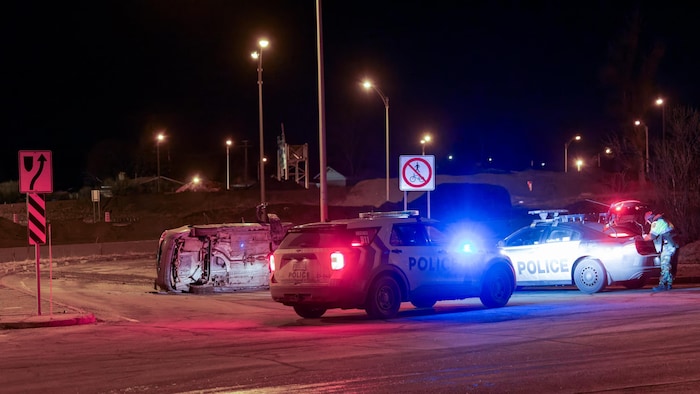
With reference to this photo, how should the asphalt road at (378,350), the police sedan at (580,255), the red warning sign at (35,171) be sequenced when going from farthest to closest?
1. the police sedan at (580,255)
2. the red warning sign at (35,171)
3. the asphalt road at (378,350)

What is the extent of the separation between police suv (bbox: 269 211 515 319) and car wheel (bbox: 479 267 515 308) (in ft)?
0.19

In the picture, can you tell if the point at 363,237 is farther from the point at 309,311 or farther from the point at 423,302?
the point at 423,302

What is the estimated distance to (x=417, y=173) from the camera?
20.8 metres

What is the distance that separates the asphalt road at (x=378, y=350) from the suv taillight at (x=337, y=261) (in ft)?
2.99

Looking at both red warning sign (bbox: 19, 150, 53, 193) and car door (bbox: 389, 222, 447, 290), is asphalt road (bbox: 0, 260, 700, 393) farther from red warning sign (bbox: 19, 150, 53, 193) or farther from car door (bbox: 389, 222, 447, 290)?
red warning sign (bbox: 19, 150, 53, 193)

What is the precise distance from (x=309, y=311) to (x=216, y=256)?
601 centimetres

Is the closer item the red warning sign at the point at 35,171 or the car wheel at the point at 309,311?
the car wheel at the point at 309,311

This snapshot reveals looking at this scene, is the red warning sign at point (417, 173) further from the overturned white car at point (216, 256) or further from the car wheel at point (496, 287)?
the car wheel at point (496, 287)

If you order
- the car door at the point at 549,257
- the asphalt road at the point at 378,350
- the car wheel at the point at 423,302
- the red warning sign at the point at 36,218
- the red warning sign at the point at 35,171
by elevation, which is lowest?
the asphalt road at the point at 378,350

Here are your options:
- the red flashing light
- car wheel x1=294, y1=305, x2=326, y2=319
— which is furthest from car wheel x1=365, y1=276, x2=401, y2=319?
car wheel x1=294, y1=305, x2=326, y2=319

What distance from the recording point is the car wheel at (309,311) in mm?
14695

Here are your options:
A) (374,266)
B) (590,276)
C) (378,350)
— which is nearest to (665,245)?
(590,276)

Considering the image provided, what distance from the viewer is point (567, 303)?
15.8 m

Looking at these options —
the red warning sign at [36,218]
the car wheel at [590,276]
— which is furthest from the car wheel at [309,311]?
the car wheel at [590,276]
